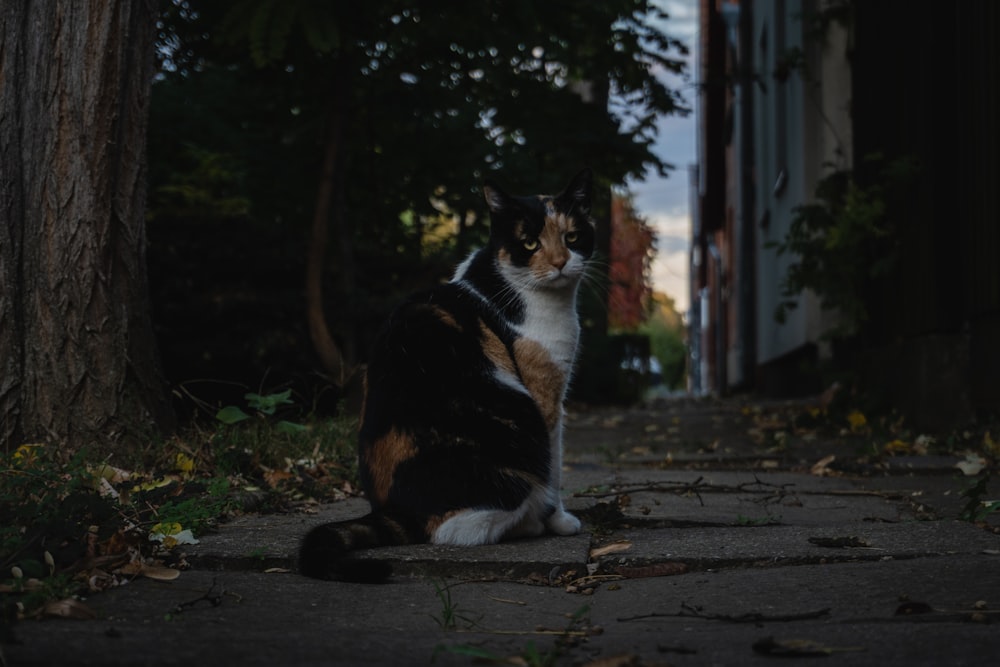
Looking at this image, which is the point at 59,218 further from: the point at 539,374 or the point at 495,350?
the point at 539,374

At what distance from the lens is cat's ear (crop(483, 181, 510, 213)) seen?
11.4 ft

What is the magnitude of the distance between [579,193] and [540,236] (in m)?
0.29

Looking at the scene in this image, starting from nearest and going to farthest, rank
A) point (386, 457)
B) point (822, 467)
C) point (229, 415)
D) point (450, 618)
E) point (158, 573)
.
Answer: point (450, 618) < point (158, 573) < point (386, 457) < point (229, 415) < point (822, 467)

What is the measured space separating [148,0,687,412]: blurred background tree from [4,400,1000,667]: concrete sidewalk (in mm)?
3211

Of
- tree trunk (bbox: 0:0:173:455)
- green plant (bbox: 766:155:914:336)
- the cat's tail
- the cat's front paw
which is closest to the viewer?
the cat's tail

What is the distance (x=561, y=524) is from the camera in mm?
3299

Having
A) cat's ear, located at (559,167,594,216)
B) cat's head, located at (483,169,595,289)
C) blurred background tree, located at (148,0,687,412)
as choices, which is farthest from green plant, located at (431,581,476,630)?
blurred background tree, located at (148,0,687,412)

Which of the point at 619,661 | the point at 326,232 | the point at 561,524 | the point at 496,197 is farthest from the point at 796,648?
the point at 326,232

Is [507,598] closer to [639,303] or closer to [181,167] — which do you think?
[181,167]

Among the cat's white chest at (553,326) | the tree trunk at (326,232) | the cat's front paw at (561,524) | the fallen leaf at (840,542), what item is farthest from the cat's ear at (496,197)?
the tree trunk at (326,232)

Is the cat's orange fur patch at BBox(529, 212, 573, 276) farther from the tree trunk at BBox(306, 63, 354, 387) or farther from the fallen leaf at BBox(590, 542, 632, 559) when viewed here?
the tree trunk at BBox(306, 63, 354, 387)

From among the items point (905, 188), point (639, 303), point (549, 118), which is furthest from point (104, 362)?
point (639, 303)

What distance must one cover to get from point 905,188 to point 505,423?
178 inches

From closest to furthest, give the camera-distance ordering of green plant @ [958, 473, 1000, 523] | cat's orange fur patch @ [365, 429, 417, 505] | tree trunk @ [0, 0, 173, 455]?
cat's orange fur patch @ [365, 429, 417, 505], green plant @ [958, 473, 1000, 523], tree trunk @ [0, 0, 173, 455]
